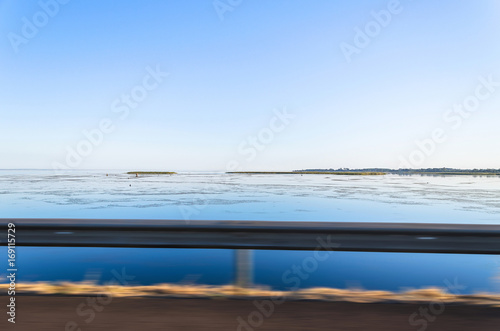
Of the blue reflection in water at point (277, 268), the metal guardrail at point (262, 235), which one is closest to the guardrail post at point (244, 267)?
the metal guardrail at point (262, 235)

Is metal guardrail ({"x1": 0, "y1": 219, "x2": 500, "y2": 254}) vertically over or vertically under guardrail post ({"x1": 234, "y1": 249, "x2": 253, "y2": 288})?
over

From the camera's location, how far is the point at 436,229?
390cm

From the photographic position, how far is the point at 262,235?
4.04m

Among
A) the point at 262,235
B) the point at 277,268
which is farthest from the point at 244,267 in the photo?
the point at 277,268

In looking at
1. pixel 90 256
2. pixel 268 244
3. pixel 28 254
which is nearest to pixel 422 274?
pixel 268 244

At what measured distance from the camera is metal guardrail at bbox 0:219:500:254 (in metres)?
3.87

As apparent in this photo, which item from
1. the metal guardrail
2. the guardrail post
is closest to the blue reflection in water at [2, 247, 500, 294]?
the guardrail post

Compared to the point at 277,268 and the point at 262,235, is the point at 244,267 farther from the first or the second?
the point at 277,268

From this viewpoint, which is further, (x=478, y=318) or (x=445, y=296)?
(x=445, y=296)

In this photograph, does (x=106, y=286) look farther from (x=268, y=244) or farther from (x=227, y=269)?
(x=227, y=269)

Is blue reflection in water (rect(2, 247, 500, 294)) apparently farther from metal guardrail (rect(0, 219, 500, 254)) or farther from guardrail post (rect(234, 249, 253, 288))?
metal guardrail (rect(0, 219, 500, 254))

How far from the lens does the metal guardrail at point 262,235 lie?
3869 mm

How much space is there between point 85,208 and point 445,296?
19.0 metres

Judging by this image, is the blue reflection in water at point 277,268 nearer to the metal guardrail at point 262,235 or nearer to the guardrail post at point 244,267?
the guardrail post at point 244,267
